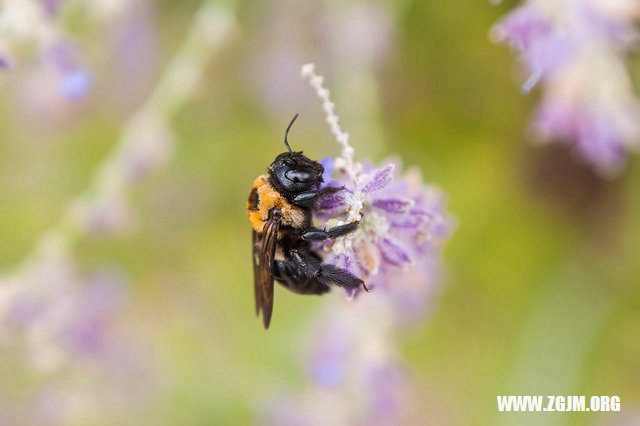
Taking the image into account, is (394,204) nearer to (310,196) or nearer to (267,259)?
(310,196)

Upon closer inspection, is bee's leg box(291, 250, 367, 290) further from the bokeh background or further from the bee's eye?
the bokeh background

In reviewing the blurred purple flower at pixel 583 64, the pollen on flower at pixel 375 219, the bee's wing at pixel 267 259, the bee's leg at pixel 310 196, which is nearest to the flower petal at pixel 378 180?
the pollen on flower at pixel 375 219

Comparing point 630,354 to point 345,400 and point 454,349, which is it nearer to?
point 454,349

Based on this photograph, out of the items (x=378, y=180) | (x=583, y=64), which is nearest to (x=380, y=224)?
(x=378, y=180)

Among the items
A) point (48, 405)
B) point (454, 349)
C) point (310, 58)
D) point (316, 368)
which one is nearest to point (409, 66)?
point (310, 58)

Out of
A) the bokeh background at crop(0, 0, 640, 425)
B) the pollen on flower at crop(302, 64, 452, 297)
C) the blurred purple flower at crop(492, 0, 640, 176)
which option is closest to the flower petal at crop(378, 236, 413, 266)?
the pollen on flower at crop(302, 64, 452, 297)

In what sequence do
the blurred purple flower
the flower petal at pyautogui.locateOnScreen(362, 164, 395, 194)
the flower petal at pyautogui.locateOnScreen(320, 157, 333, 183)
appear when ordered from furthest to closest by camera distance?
1. the blurred purple flower
2. the flower petal at pyautogui.locateOnScreen(320, 157, 333, 183)
3. the flower petal at pyautogui.locateOnScreen(362, 164, 395, 194)

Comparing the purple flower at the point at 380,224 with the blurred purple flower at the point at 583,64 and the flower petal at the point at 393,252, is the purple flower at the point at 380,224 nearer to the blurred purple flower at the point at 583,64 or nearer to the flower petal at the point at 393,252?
the flower petal at the point at 393,252
